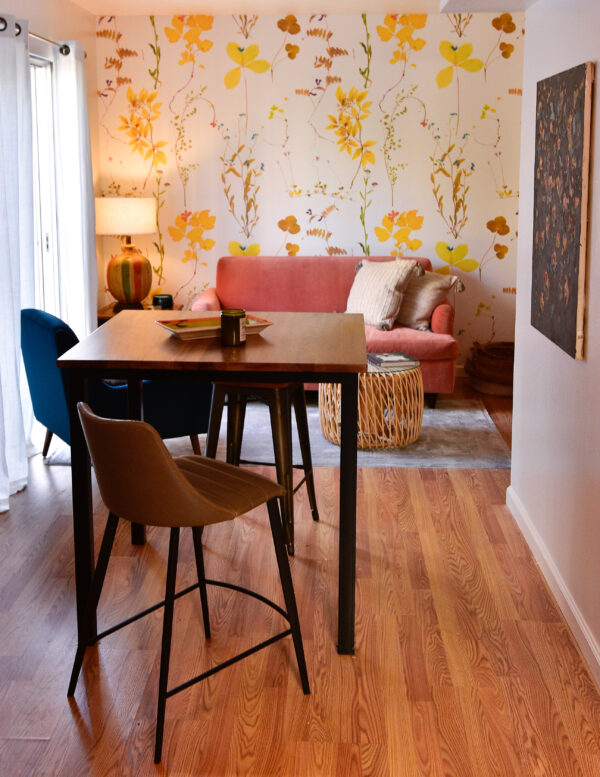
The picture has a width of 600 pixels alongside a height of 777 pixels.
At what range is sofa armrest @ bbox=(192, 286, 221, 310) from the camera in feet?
19.2

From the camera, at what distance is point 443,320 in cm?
573

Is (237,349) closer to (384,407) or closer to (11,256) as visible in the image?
(11,256)

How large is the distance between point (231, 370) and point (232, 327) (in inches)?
10.3

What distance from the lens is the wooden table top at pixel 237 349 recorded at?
2578mm

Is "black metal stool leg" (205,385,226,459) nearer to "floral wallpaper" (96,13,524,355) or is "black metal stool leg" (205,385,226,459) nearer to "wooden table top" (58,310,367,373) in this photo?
"wooden table top" (58,310,367,373)

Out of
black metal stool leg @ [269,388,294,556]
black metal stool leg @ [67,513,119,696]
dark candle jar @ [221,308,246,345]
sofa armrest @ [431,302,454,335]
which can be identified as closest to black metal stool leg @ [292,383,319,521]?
black metal stool leg @ [269,388,294,556]

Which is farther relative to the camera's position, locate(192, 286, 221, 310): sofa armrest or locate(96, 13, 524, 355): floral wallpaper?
locate(96, 13, 524, 355): floral wallpaper

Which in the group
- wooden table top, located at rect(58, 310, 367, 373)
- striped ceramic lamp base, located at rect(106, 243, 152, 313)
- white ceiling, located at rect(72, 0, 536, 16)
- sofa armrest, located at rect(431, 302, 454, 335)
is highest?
white ceiling, located at rect(72, 0, 536, 16)

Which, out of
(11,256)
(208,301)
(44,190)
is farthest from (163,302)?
(11,256)

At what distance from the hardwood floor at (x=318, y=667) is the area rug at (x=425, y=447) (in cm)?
82

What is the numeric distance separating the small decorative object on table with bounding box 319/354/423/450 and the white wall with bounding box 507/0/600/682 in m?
0.94

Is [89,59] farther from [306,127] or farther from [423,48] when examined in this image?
[423,48]

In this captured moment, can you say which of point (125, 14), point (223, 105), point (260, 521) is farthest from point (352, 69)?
point (260, 521)

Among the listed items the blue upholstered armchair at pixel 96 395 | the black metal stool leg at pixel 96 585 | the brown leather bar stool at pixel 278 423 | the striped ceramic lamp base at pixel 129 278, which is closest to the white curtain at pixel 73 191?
the striped ceramic lamp base at pixel 129 278
